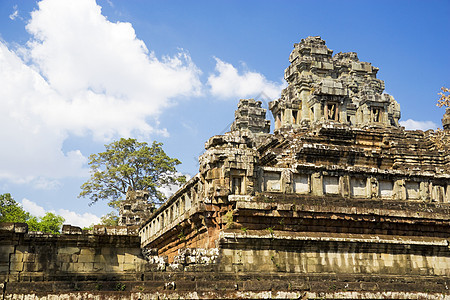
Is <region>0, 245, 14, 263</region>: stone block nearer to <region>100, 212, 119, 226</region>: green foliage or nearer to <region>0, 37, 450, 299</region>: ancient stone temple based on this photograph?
<region>0, 37, 450, 299</region>: ancient stone temple

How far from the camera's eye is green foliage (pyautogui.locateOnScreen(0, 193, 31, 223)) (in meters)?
42.2

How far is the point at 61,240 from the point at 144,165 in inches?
1465

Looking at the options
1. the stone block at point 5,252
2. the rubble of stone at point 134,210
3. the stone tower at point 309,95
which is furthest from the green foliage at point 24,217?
the stone block at point 5,252

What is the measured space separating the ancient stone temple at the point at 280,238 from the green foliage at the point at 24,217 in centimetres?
2532

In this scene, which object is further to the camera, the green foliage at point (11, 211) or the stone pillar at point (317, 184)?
the green foliage at point (11, 211)

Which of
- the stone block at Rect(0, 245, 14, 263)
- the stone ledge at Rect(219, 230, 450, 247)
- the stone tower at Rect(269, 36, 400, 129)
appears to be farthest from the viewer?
the stone tower at Rect(269, 36, 400, 129)

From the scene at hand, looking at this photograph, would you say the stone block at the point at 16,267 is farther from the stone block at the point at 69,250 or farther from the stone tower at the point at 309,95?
the stone tower at the point at 309,95

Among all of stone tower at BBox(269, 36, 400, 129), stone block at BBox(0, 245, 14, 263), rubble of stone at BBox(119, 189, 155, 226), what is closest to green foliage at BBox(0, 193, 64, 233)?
rubble of stone at BBox(119, 189, 155, 226)

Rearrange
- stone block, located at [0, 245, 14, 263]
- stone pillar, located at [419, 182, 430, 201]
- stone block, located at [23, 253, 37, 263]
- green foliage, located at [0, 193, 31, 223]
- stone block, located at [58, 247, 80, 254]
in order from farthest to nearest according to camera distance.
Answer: green foliage, located at [0, 193, 31, 223] < stone pillar, located at [419, 182, 430, 201] < stone block, located at [58, 247, 80, 254] < stone block, located at [23, 253, 37, 263] < stone block, located at [0, 245, 14, 263]

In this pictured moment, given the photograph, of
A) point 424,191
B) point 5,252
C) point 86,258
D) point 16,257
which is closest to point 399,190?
point 424,191

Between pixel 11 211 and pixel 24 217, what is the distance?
4.15 feet

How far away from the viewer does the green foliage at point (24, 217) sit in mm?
42719

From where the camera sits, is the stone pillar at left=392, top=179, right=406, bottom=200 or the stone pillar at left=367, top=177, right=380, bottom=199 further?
the stone pillar at left=392, top=179, right=406, bottom=200

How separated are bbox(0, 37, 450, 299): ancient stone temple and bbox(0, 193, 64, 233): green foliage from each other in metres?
25.3
